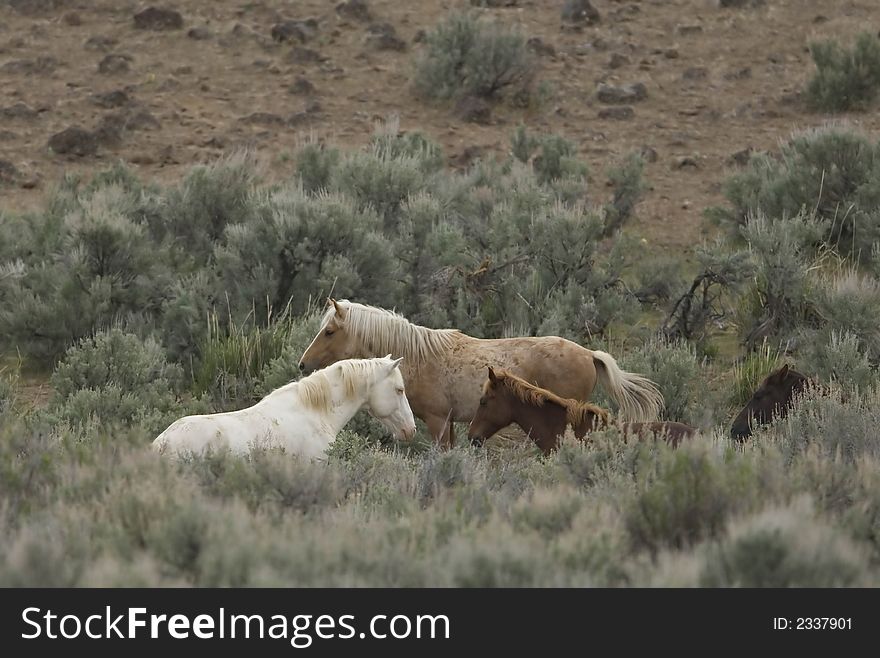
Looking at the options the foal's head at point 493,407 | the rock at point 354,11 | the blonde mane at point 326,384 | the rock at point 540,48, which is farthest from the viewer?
the rock at point 354,11

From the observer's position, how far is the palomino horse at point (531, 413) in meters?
9.11

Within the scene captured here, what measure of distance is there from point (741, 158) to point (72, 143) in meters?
10.1

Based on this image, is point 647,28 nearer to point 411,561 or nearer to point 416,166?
point 416,166

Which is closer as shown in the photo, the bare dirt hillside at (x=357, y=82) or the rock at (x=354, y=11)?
the bare dirt hillside at (x=357, y=82)

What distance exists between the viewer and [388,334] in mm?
10195

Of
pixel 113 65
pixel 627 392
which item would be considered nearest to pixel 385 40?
pixel 113 65

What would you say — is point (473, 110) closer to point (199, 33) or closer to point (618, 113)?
point (618, 113)

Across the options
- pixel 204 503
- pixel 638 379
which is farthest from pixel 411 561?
pixel 638 379

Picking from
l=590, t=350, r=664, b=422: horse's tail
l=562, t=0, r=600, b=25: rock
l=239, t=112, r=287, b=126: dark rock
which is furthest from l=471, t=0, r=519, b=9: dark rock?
l=590, t=350, r=664, b=422: horse's tail

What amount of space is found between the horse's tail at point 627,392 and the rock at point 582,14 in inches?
657

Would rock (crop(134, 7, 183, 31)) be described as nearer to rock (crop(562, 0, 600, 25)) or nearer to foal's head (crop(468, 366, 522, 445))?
rock (crop(562, 0, 600, 25))

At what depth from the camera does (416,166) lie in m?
16.5

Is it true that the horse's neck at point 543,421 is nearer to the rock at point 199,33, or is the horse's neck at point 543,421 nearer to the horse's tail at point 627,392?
the horse's tail at point 627,392

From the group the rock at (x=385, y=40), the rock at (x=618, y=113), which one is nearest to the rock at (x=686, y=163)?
the rock at (x=618, y=113)
